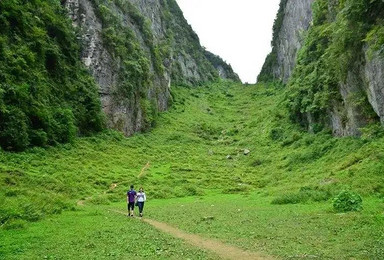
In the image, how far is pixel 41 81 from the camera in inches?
1811

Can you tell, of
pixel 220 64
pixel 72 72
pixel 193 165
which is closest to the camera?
pixel 193 165

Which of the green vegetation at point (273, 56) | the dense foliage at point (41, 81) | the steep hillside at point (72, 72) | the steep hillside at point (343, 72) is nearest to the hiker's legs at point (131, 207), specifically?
the dense foliage at point (41, 81)

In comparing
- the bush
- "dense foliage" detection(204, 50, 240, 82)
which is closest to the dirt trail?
the bush

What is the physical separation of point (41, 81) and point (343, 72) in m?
35.2

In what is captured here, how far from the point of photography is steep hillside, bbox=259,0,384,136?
3180 cm

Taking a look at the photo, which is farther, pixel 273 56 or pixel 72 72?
pixel 273 56

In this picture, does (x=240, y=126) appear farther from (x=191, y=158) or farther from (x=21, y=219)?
(x=21, y=219)

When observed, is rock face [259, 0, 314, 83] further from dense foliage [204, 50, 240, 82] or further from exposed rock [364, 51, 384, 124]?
exposed rock [364, 51, 384, 124]

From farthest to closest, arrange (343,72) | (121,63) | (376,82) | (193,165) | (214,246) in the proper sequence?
(121,63) < (193,165) < (343,72) < (376,82) < (214,246)

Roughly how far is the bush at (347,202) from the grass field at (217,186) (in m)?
0.57

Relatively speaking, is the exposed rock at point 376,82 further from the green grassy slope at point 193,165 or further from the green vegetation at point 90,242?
the green vegetation at point 90,242

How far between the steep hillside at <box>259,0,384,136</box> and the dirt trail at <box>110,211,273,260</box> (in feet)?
46.6

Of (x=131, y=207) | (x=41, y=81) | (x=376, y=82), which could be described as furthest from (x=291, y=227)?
(x=41, y=81)

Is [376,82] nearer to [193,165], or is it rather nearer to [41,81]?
[193,165]
